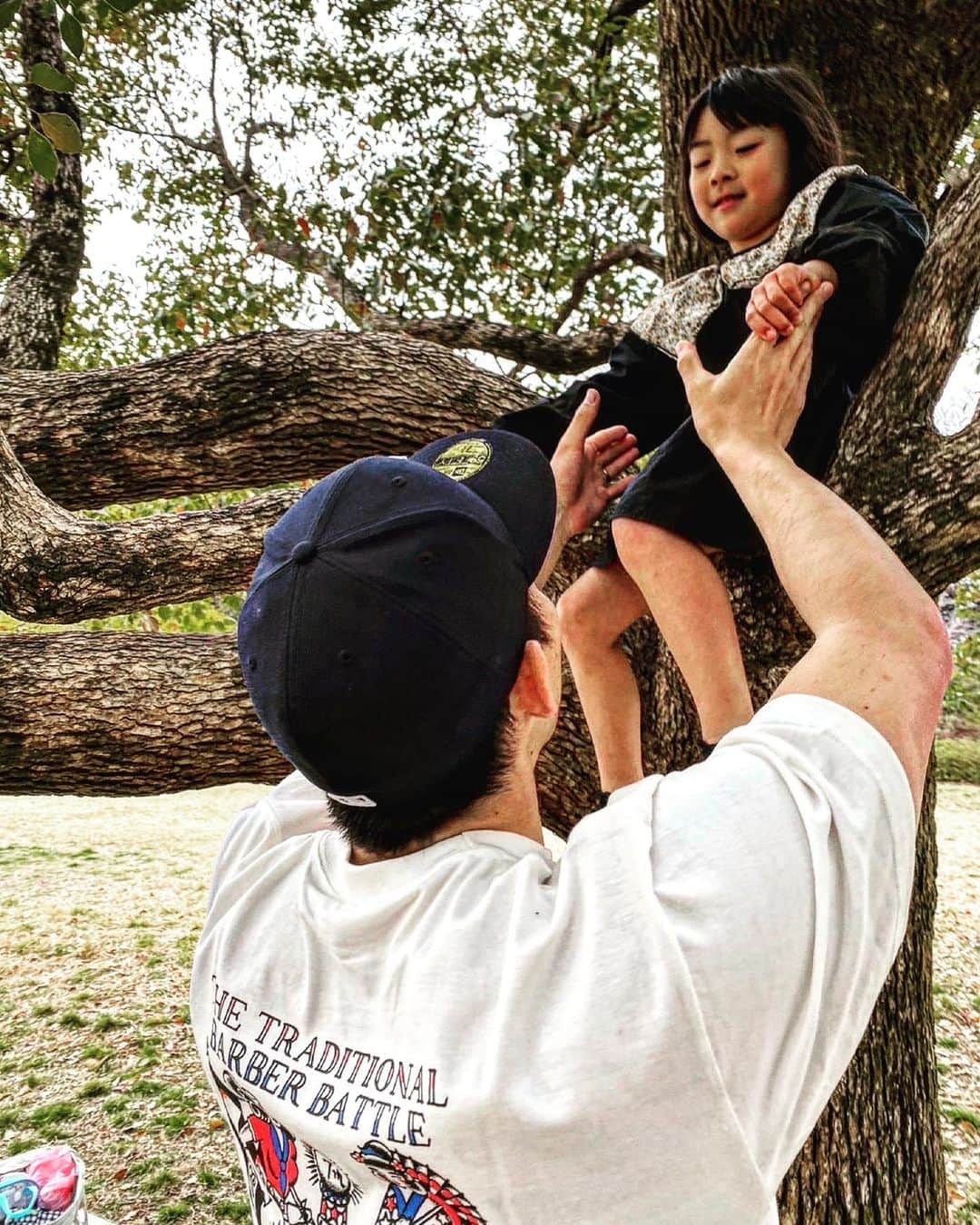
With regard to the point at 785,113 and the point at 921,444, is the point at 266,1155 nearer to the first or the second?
the point at 921,444

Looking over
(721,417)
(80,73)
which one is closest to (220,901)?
(721,417)

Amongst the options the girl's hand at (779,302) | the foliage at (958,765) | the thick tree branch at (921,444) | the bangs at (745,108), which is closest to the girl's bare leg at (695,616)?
the thick tree branch at (921,444)

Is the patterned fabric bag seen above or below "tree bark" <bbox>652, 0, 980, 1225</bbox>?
below

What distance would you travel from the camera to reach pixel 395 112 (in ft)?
17.0

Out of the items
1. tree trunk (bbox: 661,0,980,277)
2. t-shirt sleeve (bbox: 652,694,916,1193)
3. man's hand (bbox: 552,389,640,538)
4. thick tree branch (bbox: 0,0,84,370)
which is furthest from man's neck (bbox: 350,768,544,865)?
thick tree branch (bbox: 0,0,84,370)

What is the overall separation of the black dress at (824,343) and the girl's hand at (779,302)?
0.15 metres

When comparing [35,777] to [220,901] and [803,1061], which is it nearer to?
[220,901]

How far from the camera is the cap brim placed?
1.22m

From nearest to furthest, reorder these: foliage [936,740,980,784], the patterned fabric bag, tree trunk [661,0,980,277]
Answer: the patterned fabric bag < tree trunk [661,0,980,277] < foliage [936,740,980,784]

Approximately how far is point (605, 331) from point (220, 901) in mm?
3566

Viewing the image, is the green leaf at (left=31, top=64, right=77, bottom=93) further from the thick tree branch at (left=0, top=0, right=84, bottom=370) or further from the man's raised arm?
the thick tree branch at (left=0, top=0, right=84, bottom=370)

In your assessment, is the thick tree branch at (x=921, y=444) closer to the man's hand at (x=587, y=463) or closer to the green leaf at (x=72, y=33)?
the man's hand at (x=587, y=463)

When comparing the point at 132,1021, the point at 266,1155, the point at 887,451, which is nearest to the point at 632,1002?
the point at 266,1155

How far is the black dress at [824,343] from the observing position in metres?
1.63
